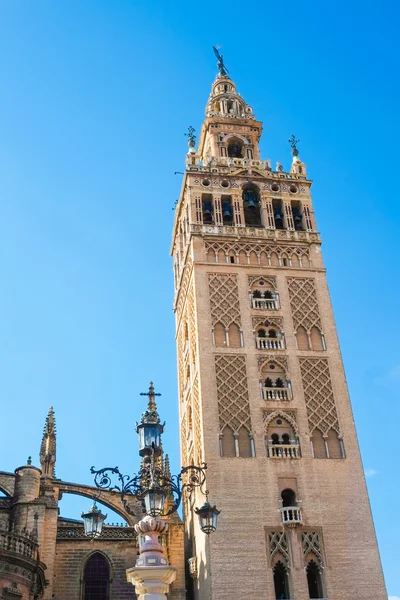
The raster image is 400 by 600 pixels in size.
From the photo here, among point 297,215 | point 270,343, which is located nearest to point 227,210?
point 297,215

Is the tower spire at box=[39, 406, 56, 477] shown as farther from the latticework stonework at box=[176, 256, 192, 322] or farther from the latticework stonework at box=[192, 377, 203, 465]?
the latticework stonework at box=[176, 256, 192, 322]

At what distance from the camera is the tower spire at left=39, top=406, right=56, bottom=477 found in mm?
29062

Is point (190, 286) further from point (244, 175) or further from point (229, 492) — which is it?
point (229, 492)

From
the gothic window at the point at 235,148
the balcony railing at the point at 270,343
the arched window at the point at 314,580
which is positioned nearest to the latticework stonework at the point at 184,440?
the balcony railing at the point at 270,343

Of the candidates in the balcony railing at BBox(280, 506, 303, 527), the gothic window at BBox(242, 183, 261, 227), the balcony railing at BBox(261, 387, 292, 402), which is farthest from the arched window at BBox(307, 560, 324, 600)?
the gothic window at BBox(242, 183, 261, 227)

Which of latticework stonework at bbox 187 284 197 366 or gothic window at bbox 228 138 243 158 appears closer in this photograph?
latticework stonework at bbox 187 284 197 366

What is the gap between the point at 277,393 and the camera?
26406 millimetres

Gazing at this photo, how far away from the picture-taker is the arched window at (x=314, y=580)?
22.9 meters

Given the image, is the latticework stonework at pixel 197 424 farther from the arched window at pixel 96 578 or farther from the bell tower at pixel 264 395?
the arched window at pixel 96 578

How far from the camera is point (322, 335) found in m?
28.1

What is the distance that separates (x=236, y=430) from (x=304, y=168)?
14702 mm

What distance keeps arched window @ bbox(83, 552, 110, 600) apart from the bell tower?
3107 millimetres

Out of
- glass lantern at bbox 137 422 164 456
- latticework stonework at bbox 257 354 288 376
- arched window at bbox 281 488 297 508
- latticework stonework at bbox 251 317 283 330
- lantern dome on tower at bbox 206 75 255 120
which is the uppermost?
lantern dome on tower at bbox 206 75 255 120

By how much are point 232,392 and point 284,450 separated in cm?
283
